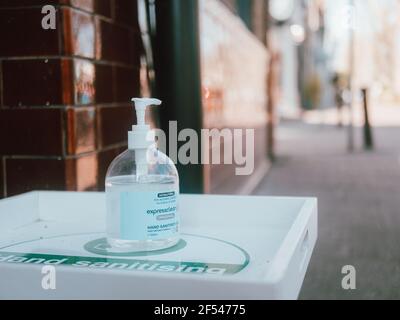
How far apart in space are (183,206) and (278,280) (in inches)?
26.0

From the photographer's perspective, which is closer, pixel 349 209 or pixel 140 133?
pixel 140 133

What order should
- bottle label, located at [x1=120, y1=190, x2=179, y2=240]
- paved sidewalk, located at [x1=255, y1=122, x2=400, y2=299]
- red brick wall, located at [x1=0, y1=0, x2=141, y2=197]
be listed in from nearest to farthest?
1. bottle label, located at [x1=120, y1=190, x2=179, y2=240]
2. red brick wall, located at [x1=0, y1=0, x2=141, y2=197]
3. paved sidewalk, located at [x1=255, y1=122, x2=400, y2=299]

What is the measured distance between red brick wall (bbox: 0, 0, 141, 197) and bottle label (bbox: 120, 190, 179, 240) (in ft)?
2.07

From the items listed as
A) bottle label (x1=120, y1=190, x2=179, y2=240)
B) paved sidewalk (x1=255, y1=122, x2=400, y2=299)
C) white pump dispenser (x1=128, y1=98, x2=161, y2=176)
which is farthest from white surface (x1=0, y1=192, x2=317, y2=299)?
paved sidewalk (x1=255, y1=122, x2=400, y2=299)

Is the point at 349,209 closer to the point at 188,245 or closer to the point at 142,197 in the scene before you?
the point at 188,245

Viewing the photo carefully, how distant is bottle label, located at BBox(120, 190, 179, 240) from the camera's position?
1.15m

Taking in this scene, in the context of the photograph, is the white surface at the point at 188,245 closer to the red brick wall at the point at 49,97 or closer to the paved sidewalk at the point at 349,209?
the red brick wall at the point at 49,97

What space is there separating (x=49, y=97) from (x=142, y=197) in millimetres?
692

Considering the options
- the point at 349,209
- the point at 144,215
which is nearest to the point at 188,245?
the point at 144,215

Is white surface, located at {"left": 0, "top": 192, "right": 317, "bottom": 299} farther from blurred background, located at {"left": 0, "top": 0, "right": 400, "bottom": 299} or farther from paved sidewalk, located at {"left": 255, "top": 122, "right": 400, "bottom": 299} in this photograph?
paved sidewalk, located at {"left": 255, "top": 122, "right": 400, "bottom": 299}

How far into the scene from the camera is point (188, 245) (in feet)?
4.13

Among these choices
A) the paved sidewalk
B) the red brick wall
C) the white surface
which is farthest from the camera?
the paved sidewalk
